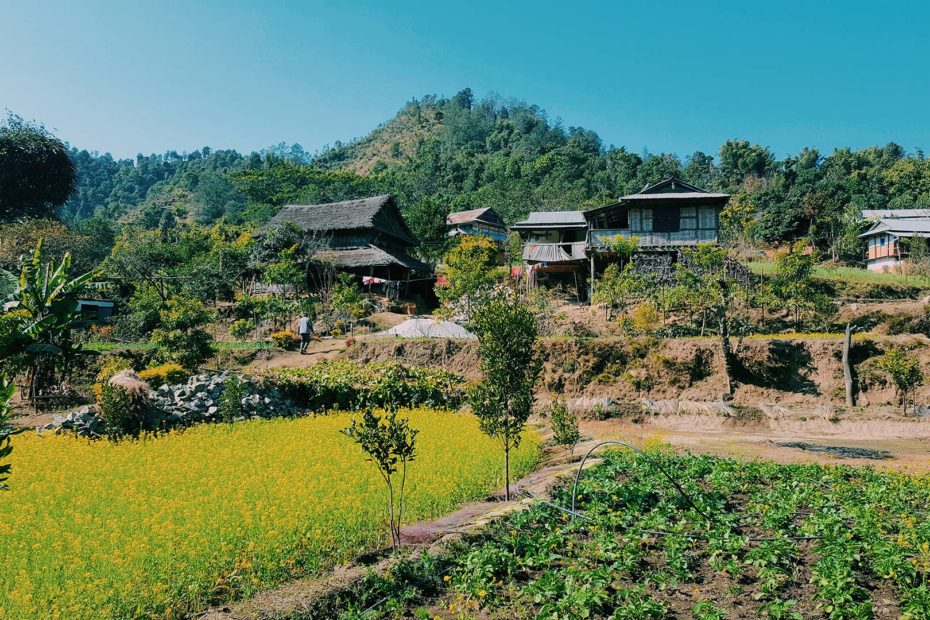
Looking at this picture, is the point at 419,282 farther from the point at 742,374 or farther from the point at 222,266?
the point at 742,374

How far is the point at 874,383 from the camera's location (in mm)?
19531

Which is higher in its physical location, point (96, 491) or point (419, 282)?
point (419, 282)

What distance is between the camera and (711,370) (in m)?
21.3

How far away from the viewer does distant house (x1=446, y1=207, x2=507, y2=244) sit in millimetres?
58875

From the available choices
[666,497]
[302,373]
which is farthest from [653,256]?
[666,497]

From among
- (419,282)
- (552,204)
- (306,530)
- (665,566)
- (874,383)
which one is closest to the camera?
(665,566)

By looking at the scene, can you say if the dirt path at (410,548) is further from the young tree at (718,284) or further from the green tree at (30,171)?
the green tree at (30,171)

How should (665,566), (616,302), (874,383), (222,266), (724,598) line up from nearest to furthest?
1. (724,598)
2. (665,566)
3. (874,383)
4. (616,302)
5. (222,266)

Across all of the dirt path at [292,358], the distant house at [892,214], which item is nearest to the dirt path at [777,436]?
the dirt path at [292,358]

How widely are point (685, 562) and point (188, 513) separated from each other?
21.5ft

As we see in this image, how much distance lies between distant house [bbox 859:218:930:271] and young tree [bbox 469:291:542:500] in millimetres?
39413

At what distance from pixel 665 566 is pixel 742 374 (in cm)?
1672

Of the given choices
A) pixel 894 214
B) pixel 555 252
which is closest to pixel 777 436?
pixel 555 252

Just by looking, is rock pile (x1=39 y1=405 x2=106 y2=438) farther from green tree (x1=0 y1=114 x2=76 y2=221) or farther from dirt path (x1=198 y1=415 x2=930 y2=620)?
green tree (x1=0 y1=114 x2=76 y2=221)
